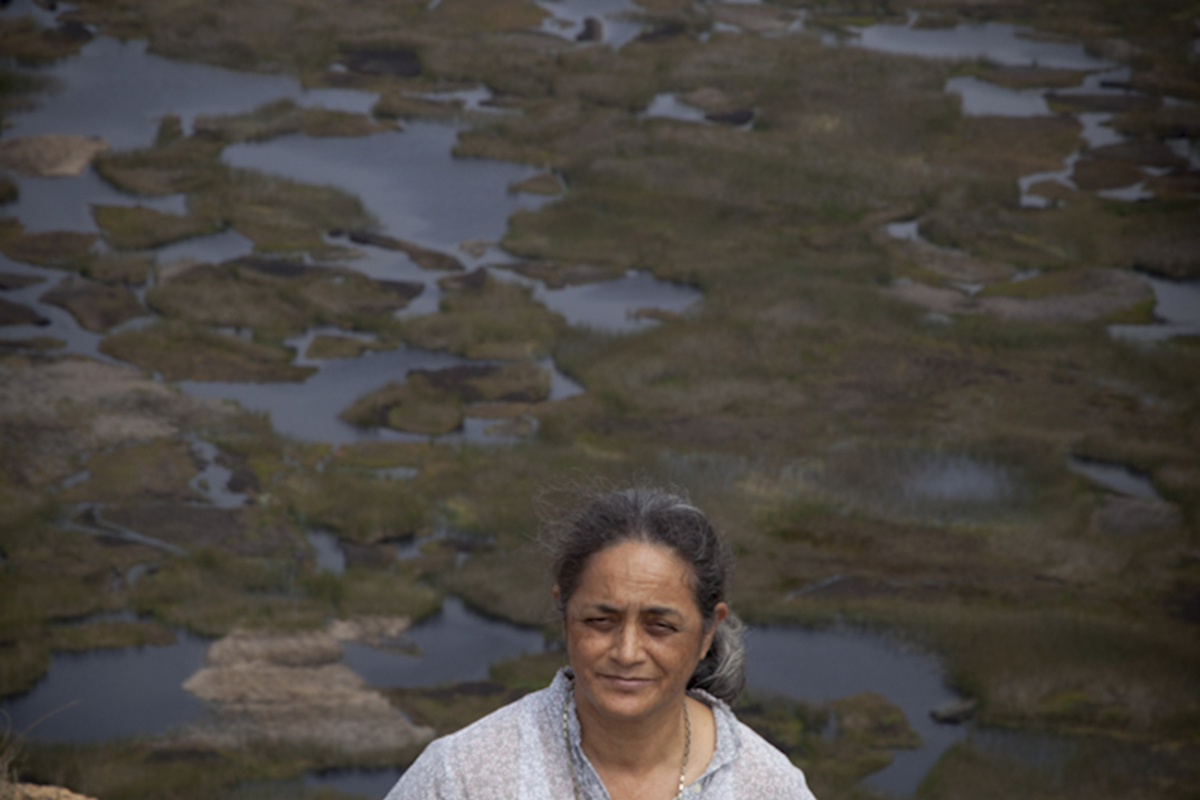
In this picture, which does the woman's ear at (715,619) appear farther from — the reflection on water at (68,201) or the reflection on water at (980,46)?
the reflection on water at (980,46)

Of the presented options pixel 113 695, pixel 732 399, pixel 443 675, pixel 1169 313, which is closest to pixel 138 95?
pixel 732 399

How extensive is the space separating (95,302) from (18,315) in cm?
72

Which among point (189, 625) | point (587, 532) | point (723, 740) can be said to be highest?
point (587, 532)

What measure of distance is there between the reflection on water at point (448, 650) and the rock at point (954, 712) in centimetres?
246

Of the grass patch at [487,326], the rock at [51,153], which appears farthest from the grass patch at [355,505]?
the rock at [51,153]

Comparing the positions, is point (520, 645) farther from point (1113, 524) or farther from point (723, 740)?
point (723, 740)

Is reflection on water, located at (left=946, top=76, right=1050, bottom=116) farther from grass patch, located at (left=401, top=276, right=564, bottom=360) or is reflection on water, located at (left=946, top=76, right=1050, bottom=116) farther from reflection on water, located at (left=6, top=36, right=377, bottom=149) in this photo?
grass patch, located at (left=401, top=276, right=564, bottom=360)

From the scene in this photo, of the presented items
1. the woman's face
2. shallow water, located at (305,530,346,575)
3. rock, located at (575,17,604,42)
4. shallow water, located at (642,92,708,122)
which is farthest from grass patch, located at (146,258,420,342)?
the woman's face

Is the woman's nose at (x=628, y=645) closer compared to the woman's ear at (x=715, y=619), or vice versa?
the woman's nose at (x=628, y=645)

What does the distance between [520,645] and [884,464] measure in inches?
151

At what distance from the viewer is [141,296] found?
1391 cm

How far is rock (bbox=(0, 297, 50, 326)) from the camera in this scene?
13195 millimetres

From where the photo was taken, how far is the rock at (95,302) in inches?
526

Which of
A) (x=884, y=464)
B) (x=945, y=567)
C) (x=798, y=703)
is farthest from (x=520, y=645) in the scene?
(x=884, y=464)
